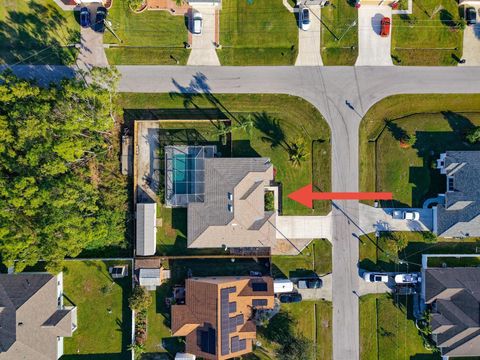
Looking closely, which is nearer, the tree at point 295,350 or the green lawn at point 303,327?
the tree at point 295,350

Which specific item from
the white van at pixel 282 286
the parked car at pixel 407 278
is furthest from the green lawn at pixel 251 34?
the parked car at pixel 407 278

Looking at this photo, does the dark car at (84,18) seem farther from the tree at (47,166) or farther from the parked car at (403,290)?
the parked car at (403,290)

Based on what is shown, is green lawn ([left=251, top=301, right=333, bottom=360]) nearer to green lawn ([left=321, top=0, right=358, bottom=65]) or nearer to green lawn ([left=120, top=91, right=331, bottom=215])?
green lawn ([left=120, top=91, right=331, bottom=215])

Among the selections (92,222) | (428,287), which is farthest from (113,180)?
→ (428,287)

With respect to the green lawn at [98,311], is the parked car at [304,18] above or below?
above

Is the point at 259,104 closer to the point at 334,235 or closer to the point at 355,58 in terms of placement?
the point at 355,58

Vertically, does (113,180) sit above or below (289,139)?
below

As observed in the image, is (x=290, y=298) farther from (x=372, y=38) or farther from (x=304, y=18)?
(x=304, y=18)
